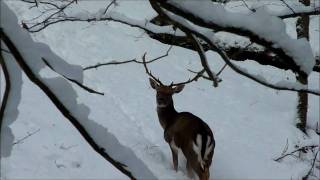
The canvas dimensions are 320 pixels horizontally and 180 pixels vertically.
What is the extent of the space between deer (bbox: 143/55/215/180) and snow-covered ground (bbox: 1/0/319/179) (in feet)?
1.58

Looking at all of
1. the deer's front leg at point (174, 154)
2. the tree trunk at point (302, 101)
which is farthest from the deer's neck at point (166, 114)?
the tree trunk at point (302, 101)

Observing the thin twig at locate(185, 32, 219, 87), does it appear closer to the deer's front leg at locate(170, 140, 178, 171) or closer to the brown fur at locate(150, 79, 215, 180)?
the brown fur at locate(150, 79, 215, 180)

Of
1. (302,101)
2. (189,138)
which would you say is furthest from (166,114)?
(302,101)

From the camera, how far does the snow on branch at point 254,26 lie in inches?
60.7

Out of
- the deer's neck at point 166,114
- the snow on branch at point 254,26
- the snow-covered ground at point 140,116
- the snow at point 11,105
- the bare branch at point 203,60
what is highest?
the snow on branch at point 254,26

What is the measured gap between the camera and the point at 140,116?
926 cm

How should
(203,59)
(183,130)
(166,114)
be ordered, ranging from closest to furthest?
1. (203,59)
2. (183,130)
3. (166,114)

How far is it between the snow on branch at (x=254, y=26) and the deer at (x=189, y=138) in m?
4.81

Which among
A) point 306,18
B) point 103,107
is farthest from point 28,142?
point 306,18

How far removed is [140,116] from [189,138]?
7.97 ft

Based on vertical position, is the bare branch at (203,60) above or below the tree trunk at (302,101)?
above

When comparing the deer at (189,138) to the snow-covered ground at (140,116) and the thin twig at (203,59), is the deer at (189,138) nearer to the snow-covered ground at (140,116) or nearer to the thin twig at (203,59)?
the snow-covered ground at (140,116)

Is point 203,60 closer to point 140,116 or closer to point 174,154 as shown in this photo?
point 174,154

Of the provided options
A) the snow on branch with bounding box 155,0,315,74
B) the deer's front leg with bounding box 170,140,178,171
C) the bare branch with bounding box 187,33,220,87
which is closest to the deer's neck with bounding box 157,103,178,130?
the deer's front leg with bounding box 170,140,178,171
